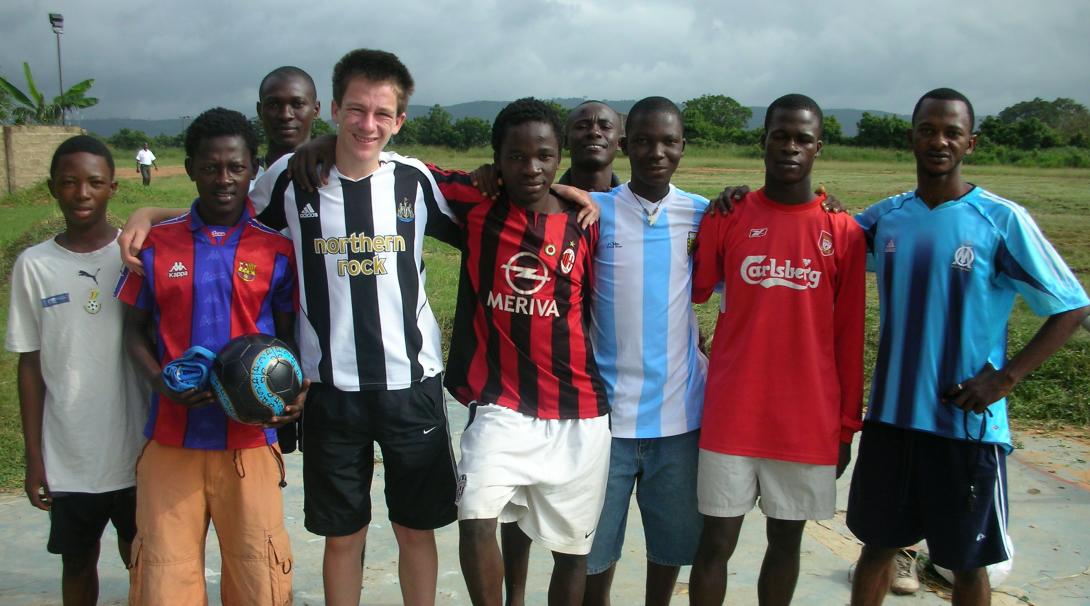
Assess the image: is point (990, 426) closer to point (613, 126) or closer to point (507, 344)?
point (507, 344)

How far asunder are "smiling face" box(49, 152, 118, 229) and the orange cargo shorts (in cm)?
85

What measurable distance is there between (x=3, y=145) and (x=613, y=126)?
2261cm

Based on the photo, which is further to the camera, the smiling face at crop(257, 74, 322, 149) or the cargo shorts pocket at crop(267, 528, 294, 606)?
the smiling face at crop(257, 74, 322, 149)

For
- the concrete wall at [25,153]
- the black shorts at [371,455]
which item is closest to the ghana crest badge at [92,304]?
the black shorts at [371,455]

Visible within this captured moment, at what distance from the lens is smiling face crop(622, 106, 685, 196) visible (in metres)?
3.32

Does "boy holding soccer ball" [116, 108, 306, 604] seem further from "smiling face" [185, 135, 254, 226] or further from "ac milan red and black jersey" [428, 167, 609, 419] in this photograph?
"ac milan red and black jersey" [428, 167, 609, 419]

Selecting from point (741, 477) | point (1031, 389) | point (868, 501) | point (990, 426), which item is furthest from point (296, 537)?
point (1031, 389)

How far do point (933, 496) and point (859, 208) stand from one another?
Result: 16.4m

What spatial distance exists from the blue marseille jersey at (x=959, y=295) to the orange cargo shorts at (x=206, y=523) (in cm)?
219

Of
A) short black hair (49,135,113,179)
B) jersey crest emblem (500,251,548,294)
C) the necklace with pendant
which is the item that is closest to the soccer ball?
jersey crest emblem (500,251,548,294)

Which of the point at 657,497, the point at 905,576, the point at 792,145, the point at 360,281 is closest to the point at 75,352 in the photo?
the point at 360,281

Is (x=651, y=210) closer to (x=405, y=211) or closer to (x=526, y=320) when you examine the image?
(x=526, y=320)

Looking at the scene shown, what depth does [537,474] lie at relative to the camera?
3072mm

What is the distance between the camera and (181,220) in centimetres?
317
